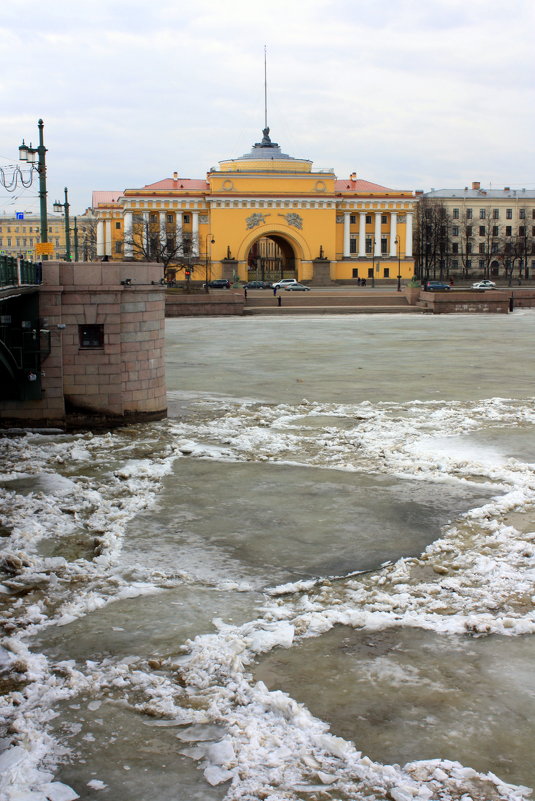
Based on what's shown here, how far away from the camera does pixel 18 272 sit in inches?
579

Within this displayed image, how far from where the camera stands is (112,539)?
10.5 meters

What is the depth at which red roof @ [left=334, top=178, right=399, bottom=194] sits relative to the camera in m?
82.6

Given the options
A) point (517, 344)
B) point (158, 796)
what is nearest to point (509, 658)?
point (158, 796)

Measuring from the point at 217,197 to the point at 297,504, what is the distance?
67.9 metres

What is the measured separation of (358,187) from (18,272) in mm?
73026

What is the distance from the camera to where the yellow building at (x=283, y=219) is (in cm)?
7719

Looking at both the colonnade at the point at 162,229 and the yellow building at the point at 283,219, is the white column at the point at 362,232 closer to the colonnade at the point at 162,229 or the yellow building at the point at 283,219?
the yellow building at the point at 283,219

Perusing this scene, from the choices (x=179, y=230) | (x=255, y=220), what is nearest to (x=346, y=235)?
(x=255, y=220)

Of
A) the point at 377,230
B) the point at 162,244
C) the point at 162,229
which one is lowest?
the point at 162,244

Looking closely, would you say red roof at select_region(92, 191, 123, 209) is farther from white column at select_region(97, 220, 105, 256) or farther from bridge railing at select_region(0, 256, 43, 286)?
bridge railing at select_region(0, 256, 43, 286)

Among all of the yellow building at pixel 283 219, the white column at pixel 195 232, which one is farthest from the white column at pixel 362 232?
the white column at pixel 195 232

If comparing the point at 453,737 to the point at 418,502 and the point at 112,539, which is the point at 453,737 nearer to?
the point at 112,539

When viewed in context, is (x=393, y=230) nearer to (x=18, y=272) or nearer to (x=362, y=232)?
(x=362, y=232)

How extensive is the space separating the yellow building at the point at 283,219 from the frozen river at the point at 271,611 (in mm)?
61082
